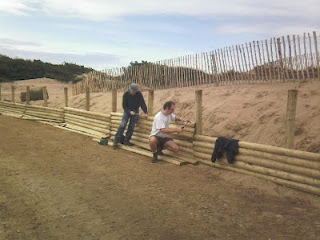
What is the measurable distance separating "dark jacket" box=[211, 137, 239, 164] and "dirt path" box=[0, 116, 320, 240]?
0.88 feet

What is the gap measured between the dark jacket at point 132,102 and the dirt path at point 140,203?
178 centimetres

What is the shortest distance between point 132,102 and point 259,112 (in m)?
Answer: 2.99

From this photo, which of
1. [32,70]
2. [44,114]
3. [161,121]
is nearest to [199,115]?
[161,121]

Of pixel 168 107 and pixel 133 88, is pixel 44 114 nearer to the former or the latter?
pixel 133 88

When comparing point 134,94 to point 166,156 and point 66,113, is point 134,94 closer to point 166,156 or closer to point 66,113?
point 166,156

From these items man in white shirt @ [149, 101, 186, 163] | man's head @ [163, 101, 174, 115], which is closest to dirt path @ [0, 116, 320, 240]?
man in white shirt @ [149, 101, 186, 163]

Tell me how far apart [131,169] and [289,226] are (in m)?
3.30

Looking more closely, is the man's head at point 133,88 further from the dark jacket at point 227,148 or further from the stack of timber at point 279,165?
the dark jacket at point 227,148

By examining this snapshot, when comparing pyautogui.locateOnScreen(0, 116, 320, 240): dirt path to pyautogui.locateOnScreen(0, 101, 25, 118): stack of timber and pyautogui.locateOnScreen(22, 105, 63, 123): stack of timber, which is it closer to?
pyautogui.locateOnScreen(22, 105, 63, 123): stack of timber

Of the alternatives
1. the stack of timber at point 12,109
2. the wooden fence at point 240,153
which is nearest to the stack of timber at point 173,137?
the wooden fence at point 240,153

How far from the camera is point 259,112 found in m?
8.68

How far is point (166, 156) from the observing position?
775cm

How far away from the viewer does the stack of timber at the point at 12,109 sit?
16586 mm

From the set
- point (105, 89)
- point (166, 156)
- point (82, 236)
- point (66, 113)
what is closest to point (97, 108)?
point (66, 113)
